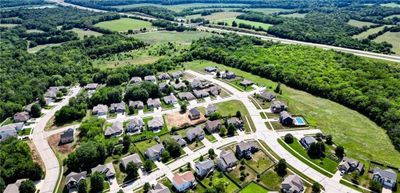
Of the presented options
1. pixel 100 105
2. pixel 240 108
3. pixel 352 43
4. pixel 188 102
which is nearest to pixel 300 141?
pixel 240 108

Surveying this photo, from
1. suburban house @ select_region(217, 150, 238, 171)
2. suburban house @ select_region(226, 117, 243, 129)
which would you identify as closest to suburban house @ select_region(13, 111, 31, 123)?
suburban house @ select_region(226, 117, 243, 129)

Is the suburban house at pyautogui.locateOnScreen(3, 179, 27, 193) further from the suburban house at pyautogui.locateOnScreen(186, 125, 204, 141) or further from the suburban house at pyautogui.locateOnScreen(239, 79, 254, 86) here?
the suburban house at pyautogui.locateOnScreen(239, 79, 254, 86)

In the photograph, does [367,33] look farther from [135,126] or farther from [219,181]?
[219,181]

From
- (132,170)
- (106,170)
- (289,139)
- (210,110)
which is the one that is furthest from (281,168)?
(106,170)

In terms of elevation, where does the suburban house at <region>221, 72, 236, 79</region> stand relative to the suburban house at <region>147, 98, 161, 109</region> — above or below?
above

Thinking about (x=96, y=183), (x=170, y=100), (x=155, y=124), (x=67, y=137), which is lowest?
(x=67, y=137)

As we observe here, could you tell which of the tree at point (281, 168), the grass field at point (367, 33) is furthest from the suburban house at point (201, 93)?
the grass field at point (367, 33)

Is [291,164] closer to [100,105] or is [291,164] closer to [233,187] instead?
[233,187]
